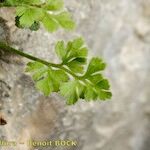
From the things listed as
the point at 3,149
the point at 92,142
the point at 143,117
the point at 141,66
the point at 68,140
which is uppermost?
the point at 141,66

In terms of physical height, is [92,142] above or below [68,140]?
above

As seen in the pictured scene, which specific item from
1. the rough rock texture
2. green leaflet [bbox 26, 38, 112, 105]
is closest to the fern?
green leaflet [bbox 26, 38, 112, 105]

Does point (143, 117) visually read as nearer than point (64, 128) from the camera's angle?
No

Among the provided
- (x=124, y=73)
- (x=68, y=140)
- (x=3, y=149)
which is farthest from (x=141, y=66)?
(x=3, y=149)

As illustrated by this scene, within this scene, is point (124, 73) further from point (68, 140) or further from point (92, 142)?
point (68, 140)

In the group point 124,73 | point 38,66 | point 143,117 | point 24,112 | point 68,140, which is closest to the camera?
point 38,66

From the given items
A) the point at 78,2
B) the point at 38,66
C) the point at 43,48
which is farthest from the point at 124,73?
the point at 38,66

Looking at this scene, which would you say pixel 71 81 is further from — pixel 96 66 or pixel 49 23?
pixel 49 23

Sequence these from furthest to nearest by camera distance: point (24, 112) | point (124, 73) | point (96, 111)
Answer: point (124, 73) < point (96, 111) < point (24, 112)
